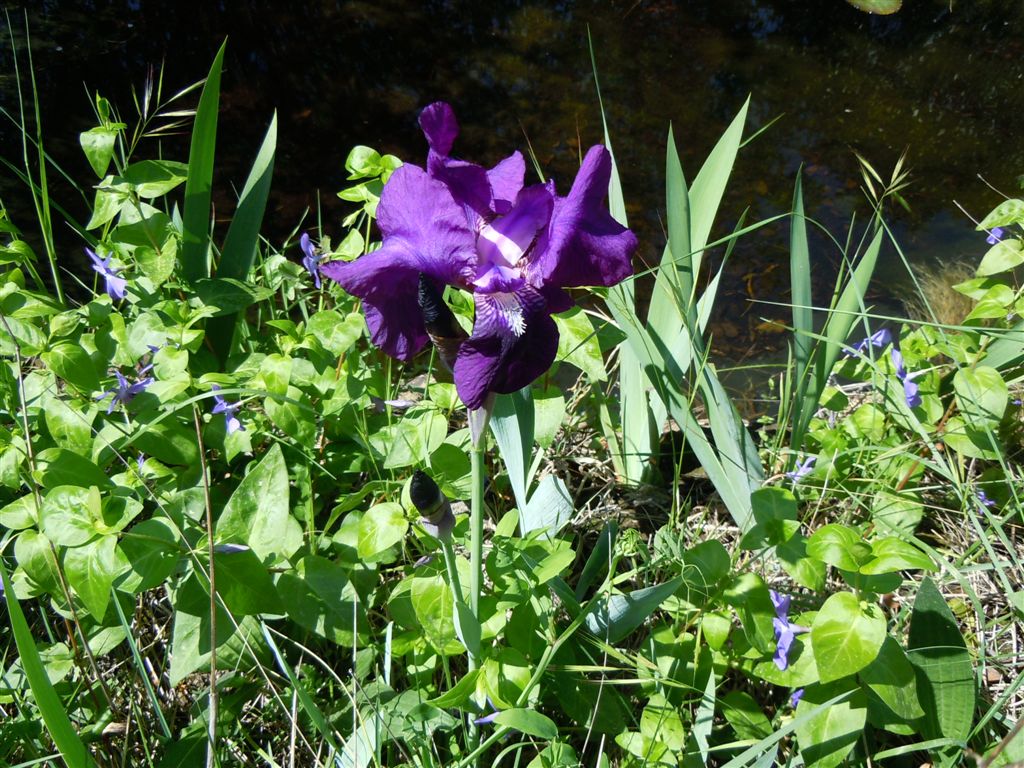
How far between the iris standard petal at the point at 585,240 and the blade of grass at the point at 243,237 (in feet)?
3.90

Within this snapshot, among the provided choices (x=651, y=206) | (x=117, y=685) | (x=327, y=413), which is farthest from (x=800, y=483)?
(x=651, y=206)

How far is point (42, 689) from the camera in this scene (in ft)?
3.33

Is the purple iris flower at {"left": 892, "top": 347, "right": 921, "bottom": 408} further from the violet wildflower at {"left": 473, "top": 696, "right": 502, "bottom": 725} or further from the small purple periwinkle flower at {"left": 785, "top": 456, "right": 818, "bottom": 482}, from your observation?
the violet wildflower at {"left": 473, "top": 696, "right": 502, "bottom": 725}

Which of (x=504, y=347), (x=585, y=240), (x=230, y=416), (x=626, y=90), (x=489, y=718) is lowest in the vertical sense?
(x=489, y=718)

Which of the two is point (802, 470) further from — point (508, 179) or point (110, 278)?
point (110, 278)

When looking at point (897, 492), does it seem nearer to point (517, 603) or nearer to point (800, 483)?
point (800, 483)

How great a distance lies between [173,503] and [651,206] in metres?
2.85

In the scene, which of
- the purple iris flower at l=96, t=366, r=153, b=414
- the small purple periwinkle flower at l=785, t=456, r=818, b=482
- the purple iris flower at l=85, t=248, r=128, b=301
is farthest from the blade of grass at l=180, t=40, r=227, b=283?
the small purple periwinkle flower at l=785, t=456, r=818, b=482

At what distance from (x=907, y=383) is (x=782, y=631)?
679 mm

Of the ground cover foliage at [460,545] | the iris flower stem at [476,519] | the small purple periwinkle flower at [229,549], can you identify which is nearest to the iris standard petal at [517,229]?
the iris flower stem at [476,519]

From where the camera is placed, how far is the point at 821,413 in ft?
6.97

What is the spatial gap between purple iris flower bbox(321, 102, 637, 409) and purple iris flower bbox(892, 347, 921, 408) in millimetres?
968

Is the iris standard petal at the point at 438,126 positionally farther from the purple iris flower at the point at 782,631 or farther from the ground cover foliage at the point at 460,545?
the purple iris flower at the point at 782,631

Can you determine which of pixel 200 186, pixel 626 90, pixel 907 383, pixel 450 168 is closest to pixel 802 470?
pixel 907 383
